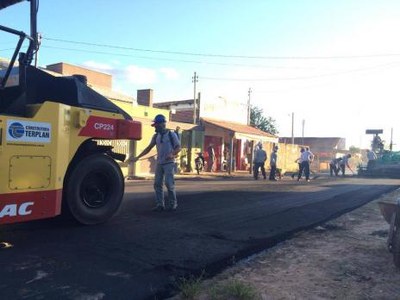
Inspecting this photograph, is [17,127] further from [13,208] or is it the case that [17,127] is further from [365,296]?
[365,296]

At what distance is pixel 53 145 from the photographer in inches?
212

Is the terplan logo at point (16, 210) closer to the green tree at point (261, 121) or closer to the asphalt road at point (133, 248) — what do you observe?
the asphalt road at point (133, 248)

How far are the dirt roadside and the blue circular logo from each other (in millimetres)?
2476

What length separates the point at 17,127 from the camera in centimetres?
493

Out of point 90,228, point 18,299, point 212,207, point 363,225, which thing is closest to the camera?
point 18,299

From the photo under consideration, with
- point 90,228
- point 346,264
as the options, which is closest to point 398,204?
point 346,264

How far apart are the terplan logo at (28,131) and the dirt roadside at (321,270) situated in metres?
2.45

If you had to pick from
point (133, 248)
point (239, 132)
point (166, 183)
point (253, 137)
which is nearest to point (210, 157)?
point (239, 132)

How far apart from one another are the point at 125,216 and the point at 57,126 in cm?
235

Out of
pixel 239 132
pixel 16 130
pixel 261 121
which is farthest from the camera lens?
pixel 261 121

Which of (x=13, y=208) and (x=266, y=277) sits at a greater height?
(x=13, y=208)

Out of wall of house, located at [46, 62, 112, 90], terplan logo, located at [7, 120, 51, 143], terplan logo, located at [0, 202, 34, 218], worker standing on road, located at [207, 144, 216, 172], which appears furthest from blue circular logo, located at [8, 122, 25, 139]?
wall of house, located at [46, 62, 112, 90]

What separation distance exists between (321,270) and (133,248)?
2.11m

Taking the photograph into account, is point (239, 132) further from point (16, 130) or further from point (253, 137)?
point (16, 130)
